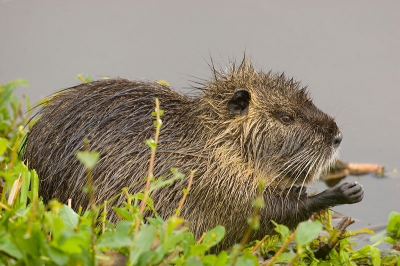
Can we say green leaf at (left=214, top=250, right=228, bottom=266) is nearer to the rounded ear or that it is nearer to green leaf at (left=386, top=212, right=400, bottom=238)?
the rounded ear

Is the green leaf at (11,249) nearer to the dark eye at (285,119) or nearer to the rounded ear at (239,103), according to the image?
the rounded ear at (239,103)

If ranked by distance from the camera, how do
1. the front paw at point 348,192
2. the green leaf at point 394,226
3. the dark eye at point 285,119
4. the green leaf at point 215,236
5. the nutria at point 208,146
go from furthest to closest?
the green leaf at point 394,226
the dark eye at point 285,119
the front paw at point 348,192
the nutria at point 208,146
the green leaf at point 215,236

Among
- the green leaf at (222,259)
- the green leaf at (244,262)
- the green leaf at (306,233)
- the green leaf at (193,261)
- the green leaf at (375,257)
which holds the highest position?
the green leaf at (306,233)

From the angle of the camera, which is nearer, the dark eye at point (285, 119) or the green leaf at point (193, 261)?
the green leaf at point (193, 261)

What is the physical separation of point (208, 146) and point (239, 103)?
30 cm

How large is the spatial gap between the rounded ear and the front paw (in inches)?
25.9

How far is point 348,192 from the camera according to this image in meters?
3.76

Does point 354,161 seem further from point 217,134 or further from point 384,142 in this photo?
point 217,134

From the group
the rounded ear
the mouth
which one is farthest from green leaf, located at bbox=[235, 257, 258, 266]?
the rounded ear

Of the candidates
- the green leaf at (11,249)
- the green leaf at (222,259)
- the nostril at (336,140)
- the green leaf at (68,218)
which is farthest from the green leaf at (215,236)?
the nostril at (336,140)

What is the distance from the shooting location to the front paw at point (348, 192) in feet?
12.3

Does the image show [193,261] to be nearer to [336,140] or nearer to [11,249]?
[11,249]

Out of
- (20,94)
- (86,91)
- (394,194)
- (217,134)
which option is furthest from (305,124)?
(20,94)

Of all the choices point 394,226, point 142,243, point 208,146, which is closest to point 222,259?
point 142,243
